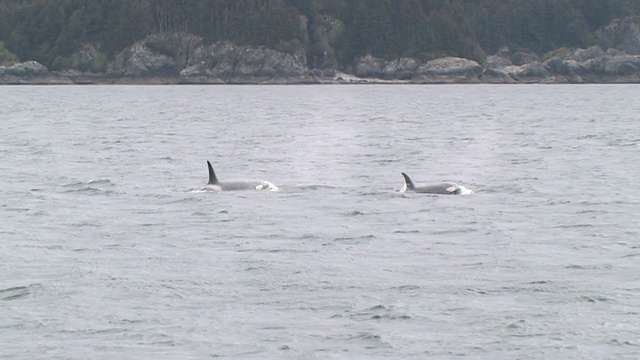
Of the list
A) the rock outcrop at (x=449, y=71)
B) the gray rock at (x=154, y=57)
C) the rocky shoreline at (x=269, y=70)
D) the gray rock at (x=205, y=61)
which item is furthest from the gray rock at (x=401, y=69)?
the gray rock at (x=154, y=57)

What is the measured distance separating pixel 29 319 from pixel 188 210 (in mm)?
11568

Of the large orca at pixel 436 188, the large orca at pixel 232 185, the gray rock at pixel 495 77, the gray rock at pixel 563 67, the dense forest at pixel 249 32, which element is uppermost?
the large orca at pixel 436 188

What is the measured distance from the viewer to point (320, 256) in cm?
2230

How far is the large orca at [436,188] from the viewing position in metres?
31.9

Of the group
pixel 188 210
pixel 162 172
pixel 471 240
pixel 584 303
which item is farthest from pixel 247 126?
pixel 584 303

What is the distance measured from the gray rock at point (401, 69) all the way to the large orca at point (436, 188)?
6186 inches

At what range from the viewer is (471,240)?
2400 cm

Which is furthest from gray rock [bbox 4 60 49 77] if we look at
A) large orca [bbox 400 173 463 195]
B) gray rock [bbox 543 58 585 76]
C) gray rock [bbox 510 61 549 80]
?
large orca [bbox 400 173 463 195]

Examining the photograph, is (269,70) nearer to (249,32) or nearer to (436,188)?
(249,32)

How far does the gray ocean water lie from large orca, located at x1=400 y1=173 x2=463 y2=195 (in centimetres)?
62

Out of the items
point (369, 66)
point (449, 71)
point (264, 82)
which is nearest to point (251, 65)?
point (264, 82)

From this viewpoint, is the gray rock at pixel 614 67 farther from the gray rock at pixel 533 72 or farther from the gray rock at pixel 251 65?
the gray rock at pixel 251 65

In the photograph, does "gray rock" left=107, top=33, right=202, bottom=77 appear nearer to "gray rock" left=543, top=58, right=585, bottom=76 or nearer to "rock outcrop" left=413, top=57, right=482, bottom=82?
"rock outcrop" left=413, top=57, right=482, bottom=82

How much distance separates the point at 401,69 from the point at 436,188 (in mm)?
158698
